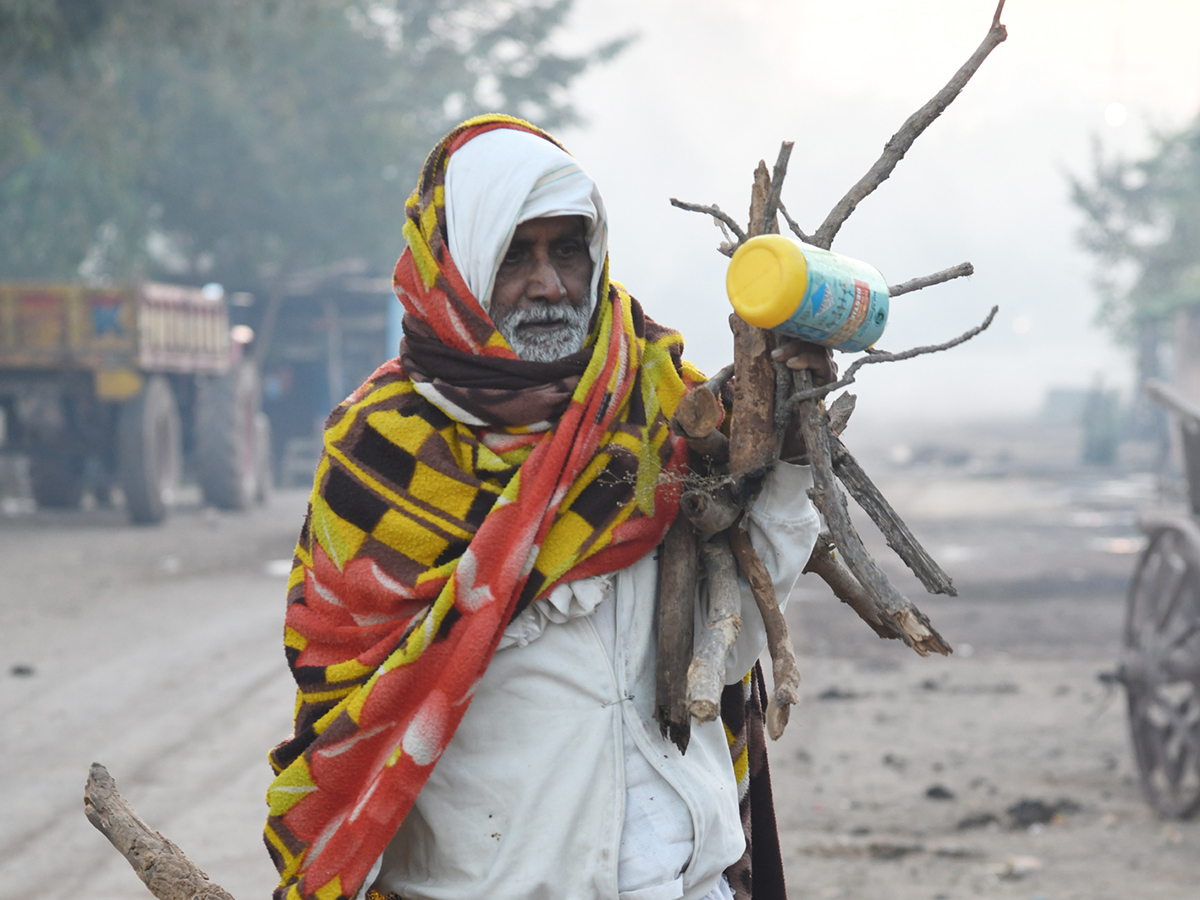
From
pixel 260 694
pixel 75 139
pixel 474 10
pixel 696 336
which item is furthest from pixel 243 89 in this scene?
pixel 696 336

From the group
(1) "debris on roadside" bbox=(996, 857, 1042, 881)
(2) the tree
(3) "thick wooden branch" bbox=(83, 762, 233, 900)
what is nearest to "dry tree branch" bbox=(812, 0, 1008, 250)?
(3) "thick wooden branch" bbox=(83, 762, 233, 900)

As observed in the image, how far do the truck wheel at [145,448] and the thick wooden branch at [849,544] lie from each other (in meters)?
11.7

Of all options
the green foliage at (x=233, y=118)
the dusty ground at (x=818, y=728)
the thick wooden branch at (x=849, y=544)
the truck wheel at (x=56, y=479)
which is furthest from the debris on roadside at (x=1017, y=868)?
the green foliage at (x=233, y=118)

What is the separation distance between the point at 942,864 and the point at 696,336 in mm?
105158

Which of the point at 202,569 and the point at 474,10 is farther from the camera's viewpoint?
the point at 474,10

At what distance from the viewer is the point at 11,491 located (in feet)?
54.3

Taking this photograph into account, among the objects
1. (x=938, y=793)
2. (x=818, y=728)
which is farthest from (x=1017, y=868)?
(x=818, y=728)

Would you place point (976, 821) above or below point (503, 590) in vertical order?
below

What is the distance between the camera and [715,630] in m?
1.88

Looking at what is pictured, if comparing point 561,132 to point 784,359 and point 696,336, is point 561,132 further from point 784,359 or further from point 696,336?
point 696,336

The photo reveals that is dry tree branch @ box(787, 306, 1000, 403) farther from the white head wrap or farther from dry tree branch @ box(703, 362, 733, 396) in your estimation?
the white head wrap

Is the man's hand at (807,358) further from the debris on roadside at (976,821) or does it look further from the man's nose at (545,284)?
the debris on roadside at (976,821)

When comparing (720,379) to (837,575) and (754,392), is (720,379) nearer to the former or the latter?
(754,392)

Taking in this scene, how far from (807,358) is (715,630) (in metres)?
0.40
